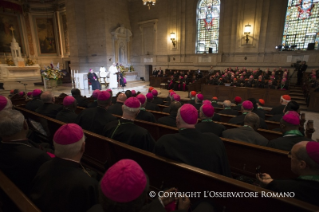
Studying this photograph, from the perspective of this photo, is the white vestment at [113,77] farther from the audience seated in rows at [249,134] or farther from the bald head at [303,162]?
the bald head at [303,162]

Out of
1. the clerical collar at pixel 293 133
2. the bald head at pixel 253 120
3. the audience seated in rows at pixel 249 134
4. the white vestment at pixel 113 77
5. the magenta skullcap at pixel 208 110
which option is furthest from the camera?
the white vestment at pixel 113 77

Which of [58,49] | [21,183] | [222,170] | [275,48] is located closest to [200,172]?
[222,170]

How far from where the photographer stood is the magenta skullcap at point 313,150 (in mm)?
1167

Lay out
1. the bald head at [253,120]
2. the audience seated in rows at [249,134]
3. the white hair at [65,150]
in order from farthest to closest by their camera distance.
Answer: the bald head at [253,120] → the audience seated in rows at [249,134] → the white hair at [65,150]

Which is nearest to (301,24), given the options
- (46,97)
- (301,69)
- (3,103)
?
(301,69)

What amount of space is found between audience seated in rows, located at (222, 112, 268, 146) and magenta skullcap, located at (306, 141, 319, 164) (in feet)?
3.49

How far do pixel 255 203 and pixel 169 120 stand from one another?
1.96 m

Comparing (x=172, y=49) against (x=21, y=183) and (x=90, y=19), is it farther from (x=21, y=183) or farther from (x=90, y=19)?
(x=21, y=183)

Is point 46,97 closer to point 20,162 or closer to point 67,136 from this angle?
point 20,162

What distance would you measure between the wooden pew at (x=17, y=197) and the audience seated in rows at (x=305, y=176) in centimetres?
155

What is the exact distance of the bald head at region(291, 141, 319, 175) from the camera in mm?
1184

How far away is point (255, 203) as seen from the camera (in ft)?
3.69

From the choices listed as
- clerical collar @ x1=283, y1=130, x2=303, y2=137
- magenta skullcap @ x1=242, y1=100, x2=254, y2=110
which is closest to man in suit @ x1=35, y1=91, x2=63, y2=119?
magenta skullcap @ x1=242, y1=100, x2=254, y2=110

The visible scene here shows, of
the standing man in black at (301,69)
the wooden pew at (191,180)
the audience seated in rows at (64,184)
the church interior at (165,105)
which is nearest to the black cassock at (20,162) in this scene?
the church interior at (165,105)
